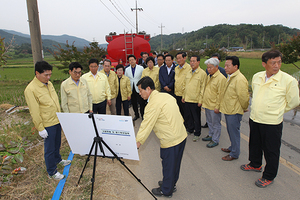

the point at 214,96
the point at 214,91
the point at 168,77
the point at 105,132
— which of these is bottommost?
the point at 105,132

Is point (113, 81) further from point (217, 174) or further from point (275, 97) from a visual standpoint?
point (275, 97)

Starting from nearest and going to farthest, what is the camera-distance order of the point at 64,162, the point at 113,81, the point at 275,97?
the point at 275,97, the point at 64,162, the point at 113,81

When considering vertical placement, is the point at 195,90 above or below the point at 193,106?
above

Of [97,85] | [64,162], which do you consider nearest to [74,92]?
[97,85]

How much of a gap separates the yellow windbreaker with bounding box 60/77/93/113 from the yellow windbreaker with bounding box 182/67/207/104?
230 cm

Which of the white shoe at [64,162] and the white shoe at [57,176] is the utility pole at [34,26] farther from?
the white shoe at [57,176]

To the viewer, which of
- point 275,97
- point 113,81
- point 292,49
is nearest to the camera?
point 275,97

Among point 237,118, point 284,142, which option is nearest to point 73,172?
point 237,118

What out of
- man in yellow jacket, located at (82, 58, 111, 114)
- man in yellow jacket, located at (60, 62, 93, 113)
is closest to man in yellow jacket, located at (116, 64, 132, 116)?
man in yellow jacket, located at (82, 58, 111, 114)

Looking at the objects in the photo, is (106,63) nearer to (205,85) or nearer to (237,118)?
(205,85)

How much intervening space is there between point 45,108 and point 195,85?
3036 mm

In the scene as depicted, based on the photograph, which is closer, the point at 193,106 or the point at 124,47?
the point at 193,106

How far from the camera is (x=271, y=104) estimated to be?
8.45 ft

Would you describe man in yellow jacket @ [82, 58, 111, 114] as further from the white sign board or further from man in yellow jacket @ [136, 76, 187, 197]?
man in yellow jacket @ [136, 76, 187, 197]
